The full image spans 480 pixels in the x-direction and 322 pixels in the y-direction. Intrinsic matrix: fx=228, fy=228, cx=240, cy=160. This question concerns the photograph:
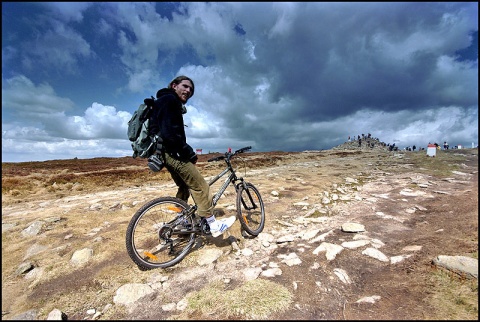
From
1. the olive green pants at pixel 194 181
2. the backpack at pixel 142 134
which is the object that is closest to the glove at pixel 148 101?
the backpack at pixel 142 134

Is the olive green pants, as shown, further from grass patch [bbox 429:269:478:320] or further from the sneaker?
grass patch [bbox 429:269:478:320]

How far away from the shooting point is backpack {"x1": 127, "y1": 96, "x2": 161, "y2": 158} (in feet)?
14.0

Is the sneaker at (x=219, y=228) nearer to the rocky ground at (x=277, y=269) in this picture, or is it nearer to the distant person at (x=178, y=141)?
the distant person at (x=178, y=141)

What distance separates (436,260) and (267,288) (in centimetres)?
267

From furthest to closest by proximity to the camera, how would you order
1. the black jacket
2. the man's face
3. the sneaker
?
the man's face, the sneaker, the black jacket

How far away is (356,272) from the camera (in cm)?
363

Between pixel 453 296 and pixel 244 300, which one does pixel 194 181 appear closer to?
pixel 244 300

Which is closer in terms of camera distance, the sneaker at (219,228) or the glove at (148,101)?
the glove at (148,101)

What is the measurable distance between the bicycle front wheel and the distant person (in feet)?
1.78

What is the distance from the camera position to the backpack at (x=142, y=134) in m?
4.27

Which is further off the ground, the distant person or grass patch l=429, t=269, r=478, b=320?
the distant person

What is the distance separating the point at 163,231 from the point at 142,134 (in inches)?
75.5

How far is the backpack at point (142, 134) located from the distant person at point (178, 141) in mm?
119

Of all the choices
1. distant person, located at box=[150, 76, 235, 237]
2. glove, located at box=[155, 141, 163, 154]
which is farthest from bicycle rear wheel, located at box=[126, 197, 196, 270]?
glove, located at box=[155, 141, 163, 154]
